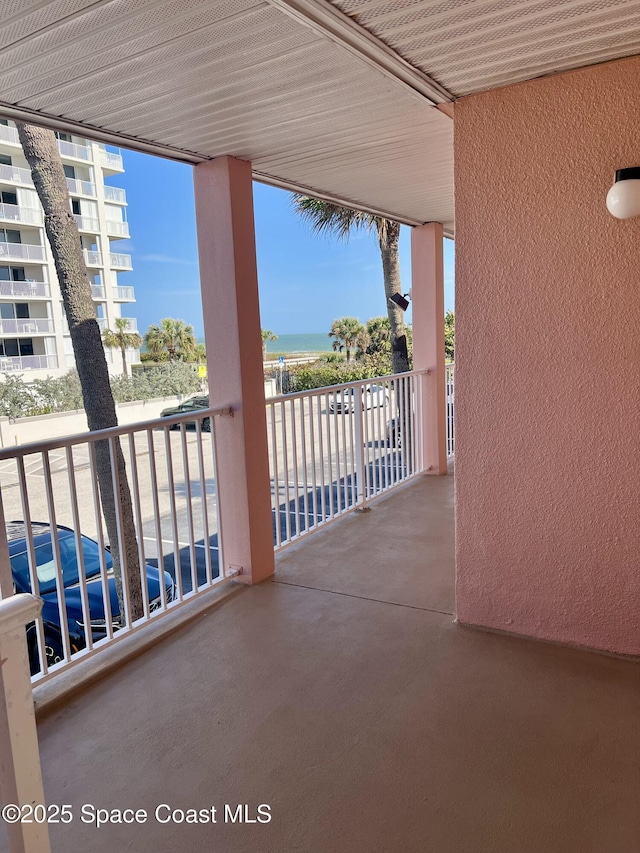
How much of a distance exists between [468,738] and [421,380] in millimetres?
3996

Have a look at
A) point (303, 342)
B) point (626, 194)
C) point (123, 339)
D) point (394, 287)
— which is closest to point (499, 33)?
point (626, 194)

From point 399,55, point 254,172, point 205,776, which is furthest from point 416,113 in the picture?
point 205,776

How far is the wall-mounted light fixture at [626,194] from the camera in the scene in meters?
2.08

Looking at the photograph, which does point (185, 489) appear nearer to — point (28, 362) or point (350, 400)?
point (350, 400)

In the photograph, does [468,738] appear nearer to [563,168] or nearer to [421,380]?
[563,168]

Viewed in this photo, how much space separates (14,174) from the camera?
2431cm

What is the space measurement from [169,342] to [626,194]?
3531cm

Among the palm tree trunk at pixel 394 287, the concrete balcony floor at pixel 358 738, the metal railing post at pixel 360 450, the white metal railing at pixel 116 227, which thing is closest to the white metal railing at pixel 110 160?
the white metal railing at pixel 116 227

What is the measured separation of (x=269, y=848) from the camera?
1.58 metres

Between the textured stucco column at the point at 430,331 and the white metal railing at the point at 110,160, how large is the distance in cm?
2561

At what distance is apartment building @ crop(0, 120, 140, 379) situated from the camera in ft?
77.7

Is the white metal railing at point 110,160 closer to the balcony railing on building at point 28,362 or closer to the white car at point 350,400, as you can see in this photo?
the balcony railing on building at point 28,362

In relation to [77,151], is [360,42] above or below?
below

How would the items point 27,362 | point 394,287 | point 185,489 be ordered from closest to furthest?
1. point 185,489
2. point 394,287
3. point 27,362
